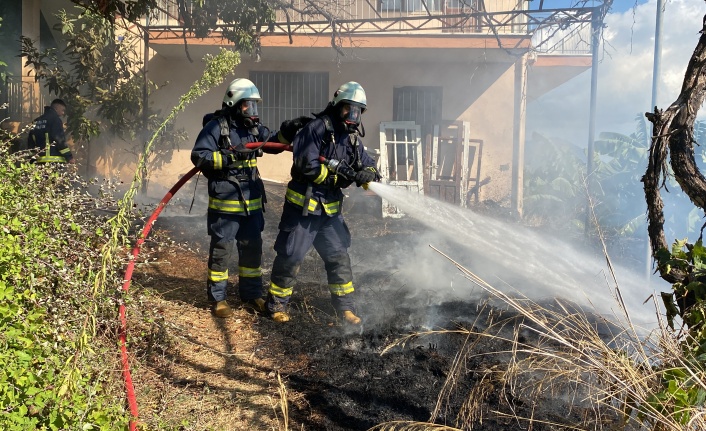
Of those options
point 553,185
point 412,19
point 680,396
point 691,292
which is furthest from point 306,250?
point 553,185

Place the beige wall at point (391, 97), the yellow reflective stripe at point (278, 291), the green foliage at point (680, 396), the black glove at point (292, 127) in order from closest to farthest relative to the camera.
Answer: the green foliage at point (680, 396)
the yellow reflective stripe at point (278, 291)
the black glove at point (292, 127)
the beige wall at point (391, 97)

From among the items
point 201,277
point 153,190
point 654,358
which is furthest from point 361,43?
point 654,358

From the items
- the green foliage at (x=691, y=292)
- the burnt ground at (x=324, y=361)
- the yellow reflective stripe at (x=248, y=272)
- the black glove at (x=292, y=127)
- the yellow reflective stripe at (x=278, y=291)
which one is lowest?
the burnt ground at (x=324, y=361)

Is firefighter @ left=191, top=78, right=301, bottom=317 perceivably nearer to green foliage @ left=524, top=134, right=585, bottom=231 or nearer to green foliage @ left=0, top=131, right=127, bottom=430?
green foliage @ left=0, top=131, right=127, bottom=430

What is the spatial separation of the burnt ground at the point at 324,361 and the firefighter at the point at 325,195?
30 centimetres

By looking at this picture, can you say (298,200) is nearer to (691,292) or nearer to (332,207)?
(332,207)

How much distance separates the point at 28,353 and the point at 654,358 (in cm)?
275

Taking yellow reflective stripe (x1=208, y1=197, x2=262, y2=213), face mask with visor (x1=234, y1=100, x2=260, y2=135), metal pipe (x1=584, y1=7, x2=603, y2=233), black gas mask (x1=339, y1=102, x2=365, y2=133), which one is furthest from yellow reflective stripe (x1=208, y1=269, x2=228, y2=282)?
metal pipe (x1=584, y1=7, x2=603, y2=233)

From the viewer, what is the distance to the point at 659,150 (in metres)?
2.95

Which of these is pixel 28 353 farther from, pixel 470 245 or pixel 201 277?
pixel 470 245

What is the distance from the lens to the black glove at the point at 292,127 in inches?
216

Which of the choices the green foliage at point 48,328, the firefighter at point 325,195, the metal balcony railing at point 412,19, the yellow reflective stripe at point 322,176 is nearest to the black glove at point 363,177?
the firefighter at point 325,195

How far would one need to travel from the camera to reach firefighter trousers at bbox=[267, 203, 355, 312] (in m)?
5.20

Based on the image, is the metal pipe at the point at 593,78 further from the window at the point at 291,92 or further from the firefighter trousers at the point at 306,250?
the firefighter trousers at the point at 306,250
